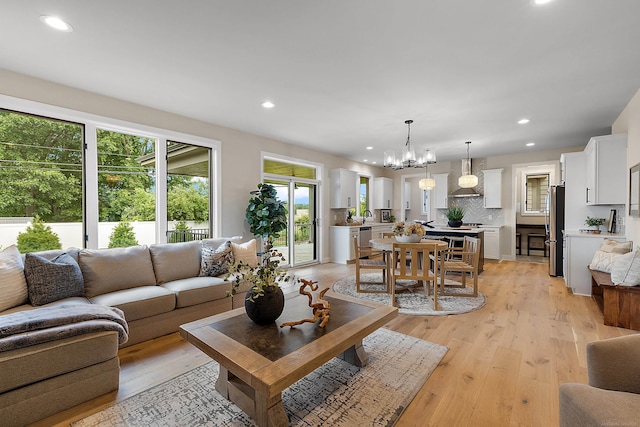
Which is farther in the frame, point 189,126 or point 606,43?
point 189,126

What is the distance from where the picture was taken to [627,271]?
9.61 feet

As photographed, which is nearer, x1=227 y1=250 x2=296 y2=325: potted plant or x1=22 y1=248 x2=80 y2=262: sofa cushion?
x1=227 y1=250 x2=296 y2=325: potted plant

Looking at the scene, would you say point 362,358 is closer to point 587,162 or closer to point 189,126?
point 189,126

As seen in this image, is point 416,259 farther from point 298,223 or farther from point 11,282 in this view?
point 11,282

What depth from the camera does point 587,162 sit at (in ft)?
15.5

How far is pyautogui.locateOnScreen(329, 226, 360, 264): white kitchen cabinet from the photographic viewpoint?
6641mm

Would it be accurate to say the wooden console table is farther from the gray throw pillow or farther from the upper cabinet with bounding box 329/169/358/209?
the gray throw pillow

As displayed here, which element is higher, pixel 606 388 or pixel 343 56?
pixel 343 56

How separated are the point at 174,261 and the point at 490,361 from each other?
3.32 meters

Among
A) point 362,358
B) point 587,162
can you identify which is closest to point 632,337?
point 362,358

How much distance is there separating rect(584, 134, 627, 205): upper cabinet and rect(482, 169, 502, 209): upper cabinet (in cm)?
269

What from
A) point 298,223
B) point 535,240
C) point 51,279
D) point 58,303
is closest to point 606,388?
point 58,303

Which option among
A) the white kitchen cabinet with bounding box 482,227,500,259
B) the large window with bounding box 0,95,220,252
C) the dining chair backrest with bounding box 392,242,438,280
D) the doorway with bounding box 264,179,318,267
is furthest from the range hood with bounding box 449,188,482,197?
the large window with bounding box 0,95,220,252

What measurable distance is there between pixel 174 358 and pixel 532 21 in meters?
3.86
